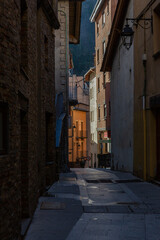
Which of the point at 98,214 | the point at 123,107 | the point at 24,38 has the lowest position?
the point at 98,214

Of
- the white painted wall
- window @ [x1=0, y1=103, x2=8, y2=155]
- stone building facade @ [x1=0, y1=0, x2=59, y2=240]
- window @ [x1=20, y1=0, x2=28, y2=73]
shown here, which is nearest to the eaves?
the white painted wall

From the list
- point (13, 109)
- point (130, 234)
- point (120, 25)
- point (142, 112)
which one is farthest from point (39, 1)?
point (120, 25)

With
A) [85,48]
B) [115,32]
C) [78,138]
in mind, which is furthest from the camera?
[85,48]

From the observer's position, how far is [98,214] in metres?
9.12

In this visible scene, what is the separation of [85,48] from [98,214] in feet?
306

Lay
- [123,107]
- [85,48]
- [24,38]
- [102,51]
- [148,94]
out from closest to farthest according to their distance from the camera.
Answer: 1. [24,38]
2. [148,94]
3. [123,107]
4. [102,51]
5. [85,48]

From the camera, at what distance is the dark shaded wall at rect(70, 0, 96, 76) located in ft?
302

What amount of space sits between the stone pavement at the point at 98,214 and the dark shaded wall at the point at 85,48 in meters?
70.9

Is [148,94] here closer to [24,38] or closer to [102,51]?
[24,38]

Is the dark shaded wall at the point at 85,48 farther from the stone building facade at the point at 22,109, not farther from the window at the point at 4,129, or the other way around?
the window at the point at 4,129

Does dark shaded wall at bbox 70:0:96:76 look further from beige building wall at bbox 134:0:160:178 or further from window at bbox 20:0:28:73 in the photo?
window at bbox 20:0:28:73

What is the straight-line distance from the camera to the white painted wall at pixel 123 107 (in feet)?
62.2

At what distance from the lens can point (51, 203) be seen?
33.7 feet

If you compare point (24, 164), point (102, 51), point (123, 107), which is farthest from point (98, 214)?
point (102, 51)
